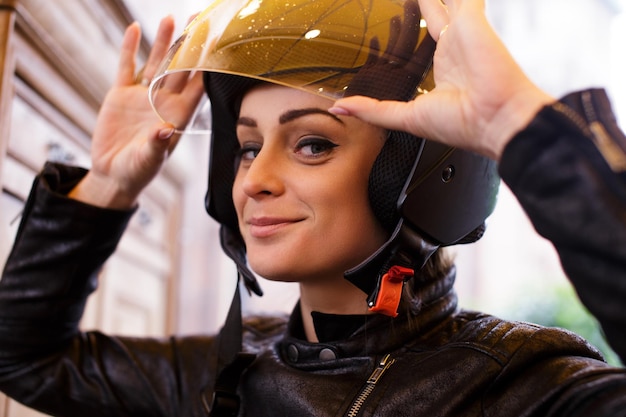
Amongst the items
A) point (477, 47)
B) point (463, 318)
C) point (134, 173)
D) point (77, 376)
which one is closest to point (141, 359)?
point (77, 376)

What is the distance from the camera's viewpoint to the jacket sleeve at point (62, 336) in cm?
115

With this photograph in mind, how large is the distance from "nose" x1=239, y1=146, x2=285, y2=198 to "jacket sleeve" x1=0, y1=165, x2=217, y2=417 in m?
0.35

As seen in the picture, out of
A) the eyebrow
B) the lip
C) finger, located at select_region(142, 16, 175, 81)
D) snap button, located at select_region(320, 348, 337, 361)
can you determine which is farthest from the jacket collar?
finger, located at select_region(142, 16, 175, 81)

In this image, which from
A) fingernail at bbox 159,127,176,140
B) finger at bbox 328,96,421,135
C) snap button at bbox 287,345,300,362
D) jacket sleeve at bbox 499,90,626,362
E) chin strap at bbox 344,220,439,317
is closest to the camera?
jacket sleeve at bbox 499,90,626,362

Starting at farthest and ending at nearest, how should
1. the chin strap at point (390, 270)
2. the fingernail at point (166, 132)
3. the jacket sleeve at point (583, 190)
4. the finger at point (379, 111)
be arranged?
1. the fingernail at point (166, 132)
2. the chin strap at point (390, 270)
3. the finger at point (379, 111)
4. the jacket sleeve at point (583, 190)

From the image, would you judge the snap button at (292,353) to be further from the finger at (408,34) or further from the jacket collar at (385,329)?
the finger at (408,34)

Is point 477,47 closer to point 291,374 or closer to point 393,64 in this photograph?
point 393,64

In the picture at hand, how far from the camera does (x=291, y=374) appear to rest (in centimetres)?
98

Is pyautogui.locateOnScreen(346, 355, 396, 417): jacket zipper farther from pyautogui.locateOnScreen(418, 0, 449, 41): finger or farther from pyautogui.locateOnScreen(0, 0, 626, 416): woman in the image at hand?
pyautogui.locateOnScreen(418, 0, 449, 41): finger

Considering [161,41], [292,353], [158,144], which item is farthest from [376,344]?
[161,41]

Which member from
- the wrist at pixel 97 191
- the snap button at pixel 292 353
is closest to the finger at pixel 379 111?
the snap button at pixel 292 353

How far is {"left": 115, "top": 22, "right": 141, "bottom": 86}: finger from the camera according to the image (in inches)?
48.3

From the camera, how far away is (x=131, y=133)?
1237 mm

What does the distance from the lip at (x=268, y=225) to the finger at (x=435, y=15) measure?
0.92ft
